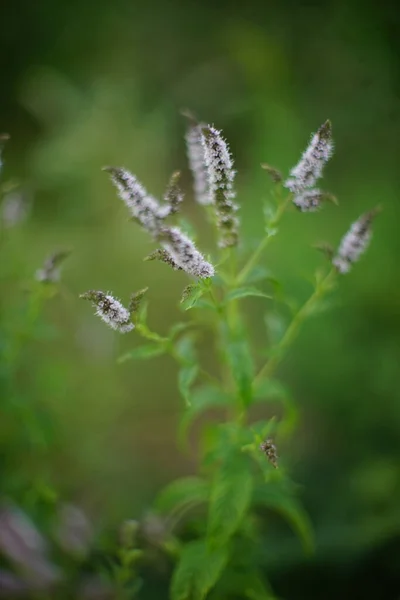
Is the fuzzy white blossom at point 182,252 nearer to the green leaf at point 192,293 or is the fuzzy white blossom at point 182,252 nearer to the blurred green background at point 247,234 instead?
the green leaf at point 192,293

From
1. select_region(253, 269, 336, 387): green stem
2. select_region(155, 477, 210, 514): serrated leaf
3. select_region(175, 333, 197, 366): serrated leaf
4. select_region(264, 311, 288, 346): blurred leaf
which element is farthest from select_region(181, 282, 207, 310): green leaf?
select_region(155, 477, 210, 514): serrated leaf

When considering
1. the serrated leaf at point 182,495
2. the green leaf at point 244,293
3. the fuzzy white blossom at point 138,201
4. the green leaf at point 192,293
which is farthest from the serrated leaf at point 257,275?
the serrated leaf at point 182,495

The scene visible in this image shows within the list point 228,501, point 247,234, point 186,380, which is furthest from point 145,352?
point 247,234

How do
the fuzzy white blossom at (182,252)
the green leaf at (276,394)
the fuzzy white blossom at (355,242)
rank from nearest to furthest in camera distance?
the fuzzy white blossom at (182,252)
the fuzzy white blossom at (355,242)
the green leaf at (276,394)

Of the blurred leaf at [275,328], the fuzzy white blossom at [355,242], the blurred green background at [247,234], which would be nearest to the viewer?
the fuzzy white blossom at [355,242]

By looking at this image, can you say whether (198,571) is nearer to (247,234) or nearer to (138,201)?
(138,201)

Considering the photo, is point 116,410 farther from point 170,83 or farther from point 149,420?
point 170,83
